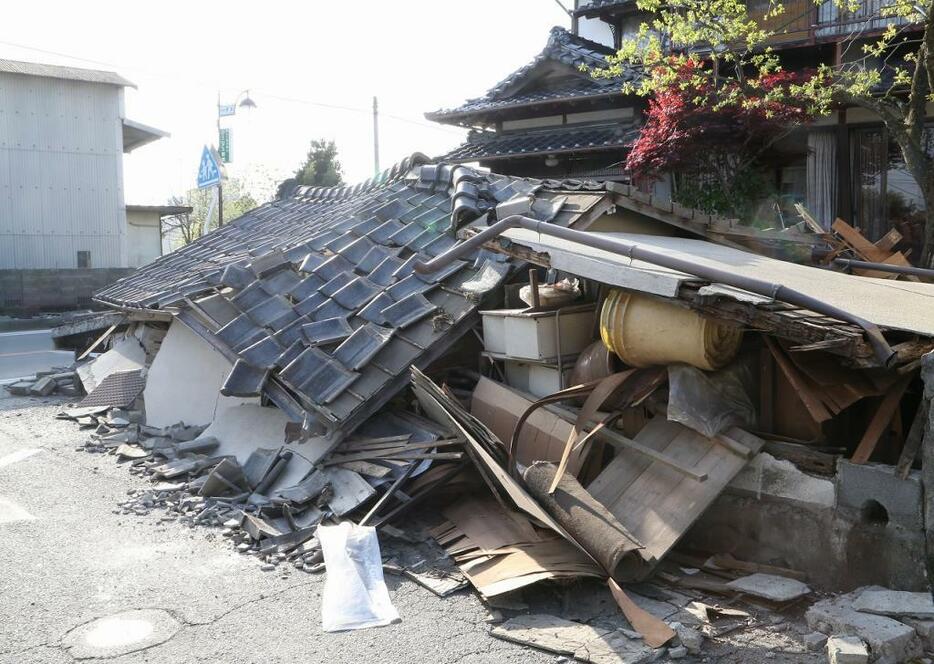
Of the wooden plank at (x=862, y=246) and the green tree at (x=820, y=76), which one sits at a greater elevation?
the green tree at (x=820, y=76)

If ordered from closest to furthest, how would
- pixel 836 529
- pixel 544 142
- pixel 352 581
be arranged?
pixel 836 529 → pixel 352 581 → pixel 544 142

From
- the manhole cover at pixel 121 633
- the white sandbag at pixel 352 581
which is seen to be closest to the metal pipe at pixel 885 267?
the white sandbag at pixel 352 581

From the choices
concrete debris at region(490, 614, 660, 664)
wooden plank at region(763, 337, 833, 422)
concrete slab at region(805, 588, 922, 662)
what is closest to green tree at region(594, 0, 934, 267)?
wooden plank at region(763, 337, 833, 422)

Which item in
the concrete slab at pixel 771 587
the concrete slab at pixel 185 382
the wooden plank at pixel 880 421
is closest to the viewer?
the concrete slab at pixel 771 587

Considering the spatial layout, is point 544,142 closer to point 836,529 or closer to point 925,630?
point 836,529

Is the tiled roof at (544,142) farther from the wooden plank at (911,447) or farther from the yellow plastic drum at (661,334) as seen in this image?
→ the wooden plank at (911,447)

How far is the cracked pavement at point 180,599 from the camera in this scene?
16.2 feet

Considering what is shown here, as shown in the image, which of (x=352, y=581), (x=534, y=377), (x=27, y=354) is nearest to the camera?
(x=352, y=581)

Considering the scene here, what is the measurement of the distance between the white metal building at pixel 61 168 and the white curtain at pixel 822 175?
24.4 metres

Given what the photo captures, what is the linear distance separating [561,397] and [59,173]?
2833cm

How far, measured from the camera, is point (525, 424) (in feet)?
23.2

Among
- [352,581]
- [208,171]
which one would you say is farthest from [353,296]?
[208,171]

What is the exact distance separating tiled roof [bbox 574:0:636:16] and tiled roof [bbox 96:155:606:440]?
8.17 metres

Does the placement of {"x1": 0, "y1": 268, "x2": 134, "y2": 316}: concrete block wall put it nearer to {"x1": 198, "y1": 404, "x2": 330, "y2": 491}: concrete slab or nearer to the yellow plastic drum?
{"x1": 198, "y1": 404, "x2": 330, "y2": 491}: concrete slab
